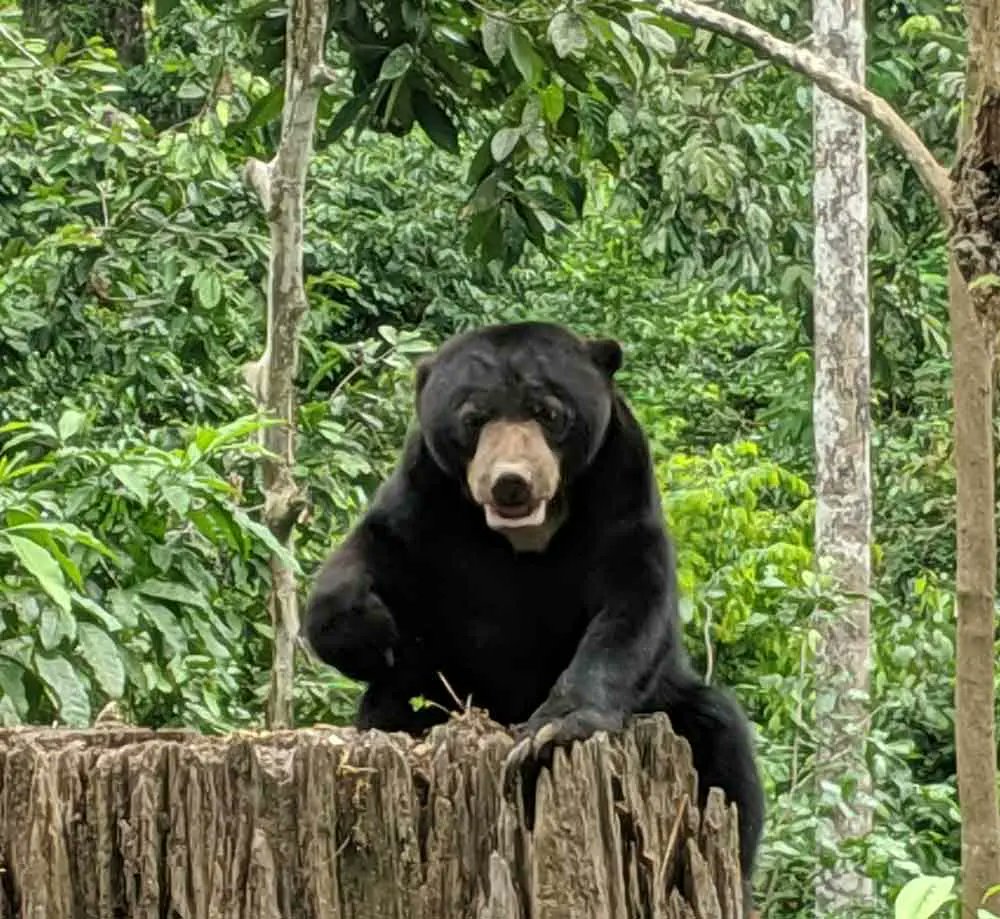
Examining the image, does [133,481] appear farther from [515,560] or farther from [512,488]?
[512,488]

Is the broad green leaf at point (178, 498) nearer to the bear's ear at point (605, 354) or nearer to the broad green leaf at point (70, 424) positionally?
the broad green leaf at point (70, 424)

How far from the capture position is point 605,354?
3836 millimetres

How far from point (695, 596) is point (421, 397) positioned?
2.11m

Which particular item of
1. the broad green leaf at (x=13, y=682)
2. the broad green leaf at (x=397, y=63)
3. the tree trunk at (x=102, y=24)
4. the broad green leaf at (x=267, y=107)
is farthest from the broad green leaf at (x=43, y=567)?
the tree trunk at (x=102, y=24)

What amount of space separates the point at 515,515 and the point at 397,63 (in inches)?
62.3

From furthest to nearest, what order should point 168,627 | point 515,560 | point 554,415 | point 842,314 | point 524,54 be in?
point 842,314 → point 524,54 → point 168,627 → point 515,560 → point 554,415

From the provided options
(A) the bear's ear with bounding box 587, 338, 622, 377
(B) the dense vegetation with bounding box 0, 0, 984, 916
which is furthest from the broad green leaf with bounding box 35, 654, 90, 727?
(A) the bear's ear with bounding box 587, 338, 622, 377

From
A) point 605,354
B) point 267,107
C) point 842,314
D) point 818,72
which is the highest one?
point 818,72

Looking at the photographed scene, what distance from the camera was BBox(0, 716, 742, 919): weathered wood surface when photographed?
245cm

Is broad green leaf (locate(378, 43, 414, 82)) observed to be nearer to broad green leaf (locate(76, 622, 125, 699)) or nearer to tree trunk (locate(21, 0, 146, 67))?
broad green leaf (locate(76, 622, 125, 699))

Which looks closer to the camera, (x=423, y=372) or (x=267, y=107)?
(x=423, y=372)

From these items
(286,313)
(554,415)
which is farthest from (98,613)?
(286,313)

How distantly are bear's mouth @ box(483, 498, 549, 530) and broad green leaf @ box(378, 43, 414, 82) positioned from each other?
4.94 ft

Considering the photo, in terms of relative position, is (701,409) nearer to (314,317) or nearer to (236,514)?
(314,317)
